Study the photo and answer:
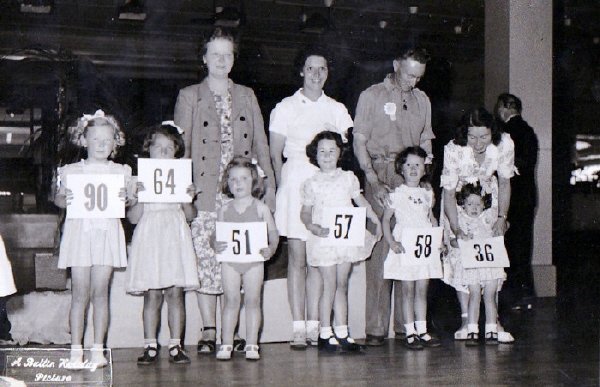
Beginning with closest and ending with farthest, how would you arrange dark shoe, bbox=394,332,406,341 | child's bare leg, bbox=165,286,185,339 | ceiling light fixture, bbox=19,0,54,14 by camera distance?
child's bare leg, bbox=165,286,185,339 → dark shoe, bbox=394,332,406,341 → ceiling light fixture, bbox=19,0,54,14

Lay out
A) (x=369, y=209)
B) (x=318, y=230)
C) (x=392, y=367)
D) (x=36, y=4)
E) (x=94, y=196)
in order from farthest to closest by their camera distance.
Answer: (x=36, y=4)
(x=369, y=209)
(x=318, y=230)
(x=392, y=367)
(x=94, y=196)

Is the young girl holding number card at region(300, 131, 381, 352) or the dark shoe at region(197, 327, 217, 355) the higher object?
the young girl holding number card at region(300, 131, 381, 352)

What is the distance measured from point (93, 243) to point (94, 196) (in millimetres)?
240

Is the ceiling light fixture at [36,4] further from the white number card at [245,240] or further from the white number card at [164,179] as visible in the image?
the white number card at [245,240]

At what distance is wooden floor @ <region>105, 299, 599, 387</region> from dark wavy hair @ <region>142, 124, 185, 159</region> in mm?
1123

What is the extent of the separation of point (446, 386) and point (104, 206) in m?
1.88

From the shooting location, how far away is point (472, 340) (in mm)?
4895

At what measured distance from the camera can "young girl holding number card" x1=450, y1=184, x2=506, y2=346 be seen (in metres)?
4.97

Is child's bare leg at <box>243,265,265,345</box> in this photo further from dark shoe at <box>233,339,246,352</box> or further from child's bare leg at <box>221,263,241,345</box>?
dark shoe at <box>233,339,246,352</box>

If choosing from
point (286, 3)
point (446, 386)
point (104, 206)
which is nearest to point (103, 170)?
point (104, 206)

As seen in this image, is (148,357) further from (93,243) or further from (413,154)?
(413,154)

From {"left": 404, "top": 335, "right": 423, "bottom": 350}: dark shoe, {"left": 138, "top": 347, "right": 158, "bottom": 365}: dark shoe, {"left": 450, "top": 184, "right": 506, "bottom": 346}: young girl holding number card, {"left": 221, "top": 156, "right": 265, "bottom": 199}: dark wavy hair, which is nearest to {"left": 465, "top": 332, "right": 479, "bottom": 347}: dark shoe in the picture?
{"left": 450, "top": 184, "right": 506, "bottom": 346}: young girl holding number card

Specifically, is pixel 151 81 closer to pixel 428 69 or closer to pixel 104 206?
pixel 428 69

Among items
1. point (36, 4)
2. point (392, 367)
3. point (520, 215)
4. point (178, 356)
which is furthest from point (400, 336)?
point (36, 4)
